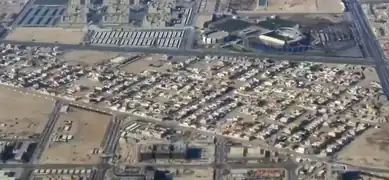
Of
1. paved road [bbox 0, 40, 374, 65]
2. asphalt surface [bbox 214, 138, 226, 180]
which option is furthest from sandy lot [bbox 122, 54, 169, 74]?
asphalt surface [bbox 214, 138, 226, 180]

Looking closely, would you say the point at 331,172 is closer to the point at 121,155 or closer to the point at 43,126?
the point at 121,155

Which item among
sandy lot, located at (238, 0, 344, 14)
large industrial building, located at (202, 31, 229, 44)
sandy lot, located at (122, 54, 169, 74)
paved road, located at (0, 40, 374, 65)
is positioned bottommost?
sandy lot, located at (122, 54, 169, 74)

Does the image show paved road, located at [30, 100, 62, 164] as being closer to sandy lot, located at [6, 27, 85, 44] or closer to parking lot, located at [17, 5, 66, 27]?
sandy lot, located at [6, 27, 85, 44]

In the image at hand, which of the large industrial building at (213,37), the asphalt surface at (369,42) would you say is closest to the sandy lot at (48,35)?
the large industrial building at (213,37)

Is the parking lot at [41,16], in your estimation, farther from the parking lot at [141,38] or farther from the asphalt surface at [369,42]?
the asphalt surface at [369,42]

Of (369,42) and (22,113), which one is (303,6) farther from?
(22,113)

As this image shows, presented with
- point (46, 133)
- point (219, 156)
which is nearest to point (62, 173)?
point (46, 133)
